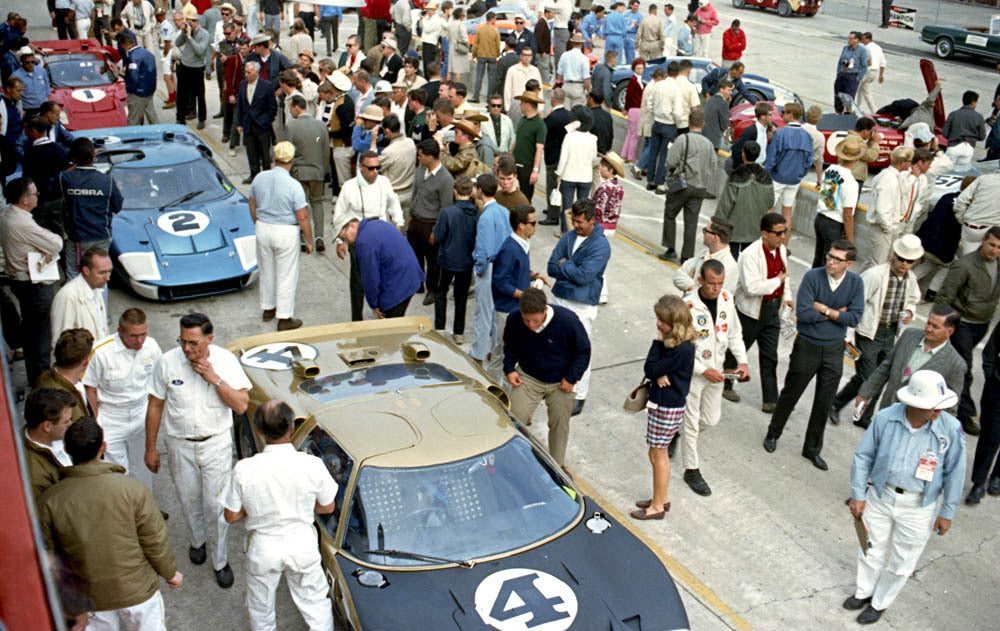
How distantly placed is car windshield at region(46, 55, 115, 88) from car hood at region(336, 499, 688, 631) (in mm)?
13042

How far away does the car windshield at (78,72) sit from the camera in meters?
15.4

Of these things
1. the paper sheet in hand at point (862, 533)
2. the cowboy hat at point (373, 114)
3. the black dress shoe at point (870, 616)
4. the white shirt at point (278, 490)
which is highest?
the cowboy hat at point (373, 114)

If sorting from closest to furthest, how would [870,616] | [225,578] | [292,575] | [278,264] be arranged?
[292,575]
[225,578]
[870,616]
[278,264]

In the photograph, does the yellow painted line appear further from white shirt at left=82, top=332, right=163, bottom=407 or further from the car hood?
white shirt at left=82, top=332, right=163, bottom=407

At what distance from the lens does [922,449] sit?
5785 millimetres

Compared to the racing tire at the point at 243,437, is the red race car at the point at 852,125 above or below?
above

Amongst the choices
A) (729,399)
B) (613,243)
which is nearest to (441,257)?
(729,399)

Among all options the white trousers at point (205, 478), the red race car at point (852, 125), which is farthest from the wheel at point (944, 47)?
the white trousers at point (205, 478)

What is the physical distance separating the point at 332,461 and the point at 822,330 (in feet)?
14.2

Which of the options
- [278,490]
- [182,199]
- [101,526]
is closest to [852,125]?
[182,199]

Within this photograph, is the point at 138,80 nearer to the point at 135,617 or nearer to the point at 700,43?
the point at 135,617

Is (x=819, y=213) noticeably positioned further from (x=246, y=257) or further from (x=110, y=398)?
(x=110, y=398)

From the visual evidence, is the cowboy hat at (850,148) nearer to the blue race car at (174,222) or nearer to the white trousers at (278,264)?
the white trousers at (278,264)

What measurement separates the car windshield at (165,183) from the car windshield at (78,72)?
5639 mm
